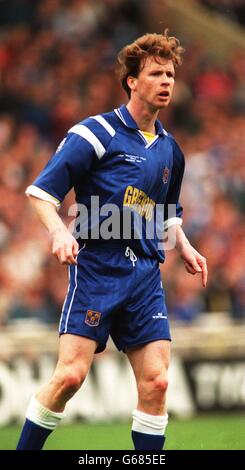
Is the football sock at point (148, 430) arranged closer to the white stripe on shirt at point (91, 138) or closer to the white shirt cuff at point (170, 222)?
the white shirt cuff at point (170, 222)

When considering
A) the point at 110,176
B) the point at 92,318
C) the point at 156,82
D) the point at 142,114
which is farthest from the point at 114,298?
the point at 156,82

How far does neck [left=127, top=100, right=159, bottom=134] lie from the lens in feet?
16.9

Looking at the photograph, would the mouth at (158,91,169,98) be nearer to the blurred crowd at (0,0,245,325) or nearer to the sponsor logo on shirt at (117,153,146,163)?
the sponsor logo on shirt at (117,153,146,163)

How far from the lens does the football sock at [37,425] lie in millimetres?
4785

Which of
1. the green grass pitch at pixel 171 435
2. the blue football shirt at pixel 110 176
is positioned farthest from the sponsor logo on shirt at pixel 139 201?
the green grass pitch at pixel 171 435

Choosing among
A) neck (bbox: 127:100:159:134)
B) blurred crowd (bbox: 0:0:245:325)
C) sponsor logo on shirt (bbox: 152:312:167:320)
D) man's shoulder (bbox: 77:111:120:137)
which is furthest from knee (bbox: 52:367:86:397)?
blurred crowd (bbox: 0:0:245:325)

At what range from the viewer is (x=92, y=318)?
4863mm

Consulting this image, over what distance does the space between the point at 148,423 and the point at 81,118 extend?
7.90 meters

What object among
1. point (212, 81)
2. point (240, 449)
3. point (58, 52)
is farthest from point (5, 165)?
point (240, 449)

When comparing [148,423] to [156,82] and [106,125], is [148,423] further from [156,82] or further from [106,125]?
[156,82]

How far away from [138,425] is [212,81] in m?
8.57

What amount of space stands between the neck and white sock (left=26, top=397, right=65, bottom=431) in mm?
1502

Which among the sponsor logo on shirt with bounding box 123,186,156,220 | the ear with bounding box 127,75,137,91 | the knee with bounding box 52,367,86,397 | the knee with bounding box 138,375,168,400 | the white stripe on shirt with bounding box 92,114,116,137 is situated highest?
the ear with bounding box 127,75,137,91

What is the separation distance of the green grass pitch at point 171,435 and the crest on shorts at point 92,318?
135 centimetres
